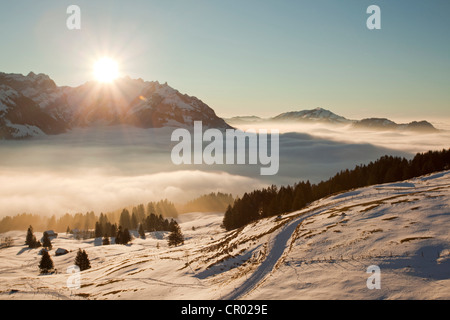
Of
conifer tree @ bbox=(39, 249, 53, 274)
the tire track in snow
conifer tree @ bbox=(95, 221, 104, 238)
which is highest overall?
the tire track in snow

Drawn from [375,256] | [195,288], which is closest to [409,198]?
[375,256]

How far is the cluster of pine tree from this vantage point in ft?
258

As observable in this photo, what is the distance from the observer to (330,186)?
8800 centimetres

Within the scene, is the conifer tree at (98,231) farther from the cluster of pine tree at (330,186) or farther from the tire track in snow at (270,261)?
the tire track in snow at (270,261)

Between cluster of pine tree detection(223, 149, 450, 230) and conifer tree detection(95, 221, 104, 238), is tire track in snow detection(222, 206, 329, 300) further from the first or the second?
conifer tree detection(95, 221, 104, 238)

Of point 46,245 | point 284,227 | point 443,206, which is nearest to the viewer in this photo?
point 443,206

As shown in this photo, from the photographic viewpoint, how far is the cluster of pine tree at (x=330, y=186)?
78.5 meters

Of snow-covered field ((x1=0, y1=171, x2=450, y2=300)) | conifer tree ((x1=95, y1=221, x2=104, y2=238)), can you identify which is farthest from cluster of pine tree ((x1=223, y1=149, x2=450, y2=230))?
conifer tree ((x1=95, y1=221, x2=104, y2=238))

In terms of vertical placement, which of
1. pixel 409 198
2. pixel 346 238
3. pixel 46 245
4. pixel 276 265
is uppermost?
pixel 409 198

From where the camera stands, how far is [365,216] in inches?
1437

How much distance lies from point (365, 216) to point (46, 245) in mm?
126572
